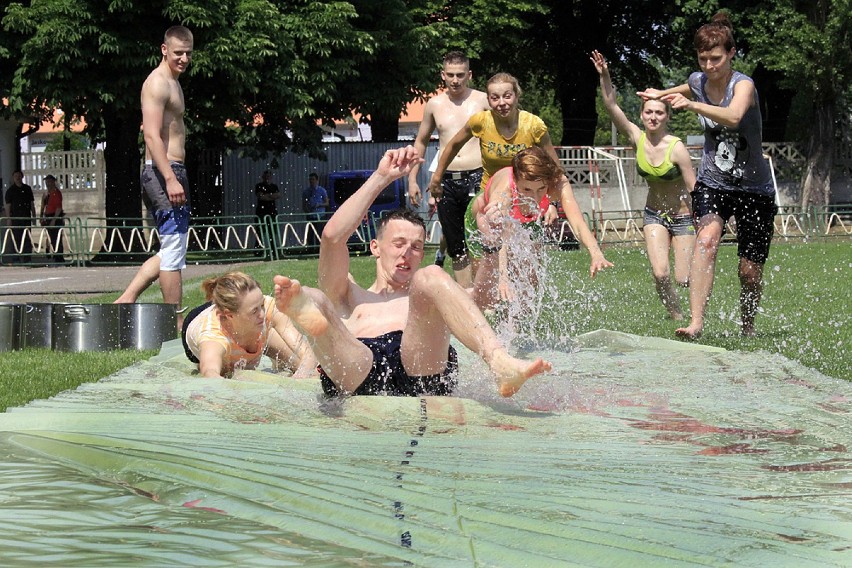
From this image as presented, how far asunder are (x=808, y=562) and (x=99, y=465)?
212 cm

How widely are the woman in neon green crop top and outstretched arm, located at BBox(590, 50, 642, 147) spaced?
2cm

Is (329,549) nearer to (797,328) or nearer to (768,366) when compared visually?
(768,366)

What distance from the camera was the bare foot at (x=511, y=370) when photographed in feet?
15.0

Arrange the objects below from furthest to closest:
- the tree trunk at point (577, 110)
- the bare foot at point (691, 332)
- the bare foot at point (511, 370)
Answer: the tree trunk at point (577, 110) → the bare foot at point (691, 332) → the bare foot at point (511, 370)

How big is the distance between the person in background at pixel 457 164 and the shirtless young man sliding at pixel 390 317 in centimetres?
373

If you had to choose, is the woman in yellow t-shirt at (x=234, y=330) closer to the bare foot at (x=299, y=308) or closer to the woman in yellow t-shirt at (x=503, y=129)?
the bare foot at (x=299, y=308)

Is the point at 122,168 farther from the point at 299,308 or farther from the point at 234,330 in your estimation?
the point at 299,308

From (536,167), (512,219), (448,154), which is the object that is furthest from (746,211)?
(448,154)

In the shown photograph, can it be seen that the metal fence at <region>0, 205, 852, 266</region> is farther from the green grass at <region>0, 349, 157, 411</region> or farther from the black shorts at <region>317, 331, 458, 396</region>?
the black shorts at <region>317, 331, 458, 396</region>

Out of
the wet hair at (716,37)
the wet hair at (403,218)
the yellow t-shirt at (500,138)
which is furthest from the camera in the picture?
the yellow t-shirt at (500,138)

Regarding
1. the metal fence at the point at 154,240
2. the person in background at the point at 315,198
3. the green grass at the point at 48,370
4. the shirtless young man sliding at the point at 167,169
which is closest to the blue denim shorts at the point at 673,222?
the shirtless young man sliding at the point at 167,169

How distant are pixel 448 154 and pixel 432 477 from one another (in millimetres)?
5659

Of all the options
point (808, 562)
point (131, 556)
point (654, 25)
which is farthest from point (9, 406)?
point (654, 25)

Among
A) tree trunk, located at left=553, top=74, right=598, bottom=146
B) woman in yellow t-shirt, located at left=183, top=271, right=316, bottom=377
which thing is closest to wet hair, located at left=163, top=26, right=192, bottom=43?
woman in yellow t-shirt, located at left=183, top=271, right=316, bottom=377
